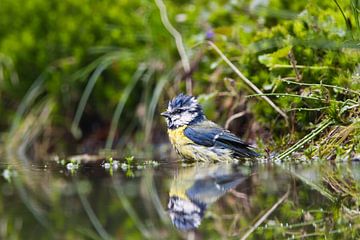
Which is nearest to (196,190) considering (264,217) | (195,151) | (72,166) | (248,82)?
(264,217)

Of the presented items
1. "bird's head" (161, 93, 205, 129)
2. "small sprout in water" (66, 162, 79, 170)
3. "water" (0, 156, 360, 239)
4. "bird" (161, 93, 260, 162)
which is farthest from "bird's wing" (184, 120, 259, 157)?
"small sprout in water" (66, 162, 79, 170)

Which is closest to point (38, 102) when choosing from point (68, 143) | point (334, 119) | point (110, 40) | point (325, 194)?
point (68, 143)

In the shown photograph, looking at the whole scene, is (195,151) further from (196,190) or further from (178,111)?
(196,190)

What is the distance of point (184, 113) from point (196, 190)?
204cm

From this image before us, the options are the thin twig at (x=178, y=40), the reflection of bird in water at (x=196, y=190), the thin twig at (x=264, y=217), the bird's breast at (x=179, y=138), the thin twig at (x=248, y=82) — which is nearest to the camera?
the thin twig at (x=264, y=217)

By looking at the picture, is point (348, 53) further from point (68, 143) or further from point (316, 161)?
point (68, 143)

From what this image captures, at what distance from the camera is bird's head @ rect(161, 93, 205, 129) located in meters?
5.31

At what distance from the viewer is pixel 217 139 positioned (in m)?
4.98

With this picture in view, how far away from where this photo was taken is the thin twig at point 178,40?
6664mm

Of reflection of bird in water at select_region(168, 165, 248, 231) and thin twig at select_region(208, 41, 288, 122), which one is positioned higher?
thin twig at select_region(208, 41, 288, 122)

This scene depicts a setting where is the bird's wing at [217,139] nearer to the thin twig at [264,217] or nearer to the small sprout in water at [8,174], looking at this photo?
the small sprout in water at [8,174]

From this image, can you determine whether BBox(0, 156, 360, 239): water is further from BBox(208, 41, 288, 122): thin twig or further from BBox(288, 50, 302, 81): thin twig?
BBox(288, 50, 302, 81): thin twig

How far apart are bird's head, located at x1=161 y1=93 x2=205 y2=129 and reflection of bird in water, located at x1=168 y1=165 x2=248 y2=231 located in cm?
82

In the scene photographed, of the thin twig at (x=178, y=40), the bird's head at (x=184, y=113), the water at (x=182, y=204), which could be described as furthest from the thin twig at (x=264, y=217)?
the thin twig at (x=178, y=40)
